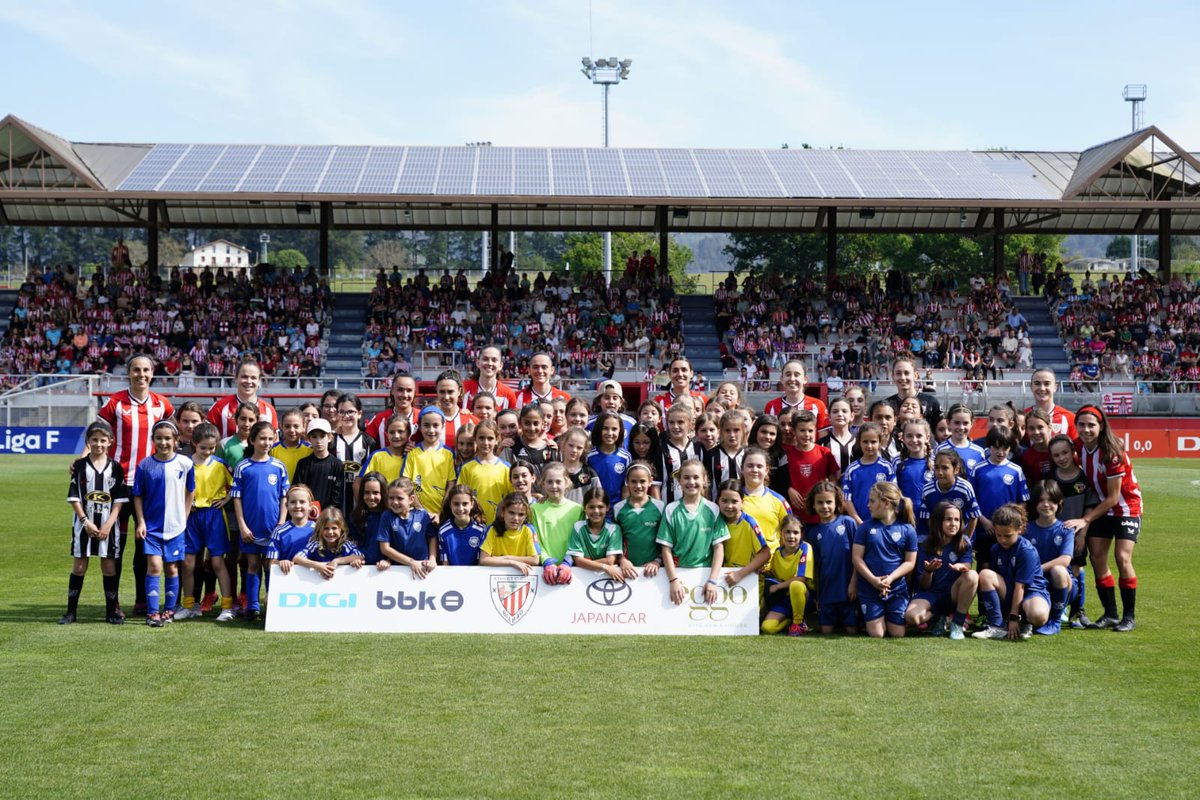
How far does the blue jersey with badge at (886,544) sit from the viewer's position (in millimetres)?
8633

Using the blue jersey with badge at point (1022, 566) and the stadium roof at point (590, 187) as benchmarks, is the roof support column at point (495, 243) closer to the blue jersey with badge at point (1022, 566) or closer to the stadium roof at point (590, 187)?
the stadium roof at point (590, 187)

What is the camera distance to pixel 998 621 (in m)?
8.67

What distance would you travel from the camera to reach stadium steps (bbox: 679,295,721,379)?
32.8 metres

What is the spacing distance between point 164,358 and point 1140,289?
26170 millimetres

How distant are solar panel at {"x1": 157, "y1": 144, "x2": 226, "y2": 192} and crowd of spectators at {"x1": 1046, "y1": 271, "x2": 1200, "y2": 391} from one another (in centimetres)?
2188

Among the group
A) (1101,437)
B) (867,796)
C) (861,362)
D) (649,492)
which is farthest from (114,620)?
(861,362)

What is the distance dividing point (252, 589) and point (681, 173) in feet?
85.0

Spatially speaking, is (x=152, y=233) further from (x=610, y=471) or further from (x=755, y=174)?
(x=610, y=471)

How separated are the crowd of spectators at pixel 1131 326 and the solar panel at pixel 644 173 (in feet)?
36.2

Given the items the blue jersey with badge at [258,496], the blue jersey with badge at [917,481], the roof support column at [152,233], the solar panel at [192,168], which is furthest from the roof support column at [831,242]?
the blue jersey with badge at [258,496]

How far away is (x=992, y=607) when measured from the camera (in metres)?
8.66

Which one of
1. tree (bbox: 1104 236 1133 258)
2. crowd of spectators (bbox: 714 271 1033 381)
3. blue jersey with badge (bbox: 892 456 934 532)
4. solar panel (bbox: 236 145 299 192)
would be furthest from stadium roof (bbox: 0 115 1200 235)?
tree (bbox: 1104 236 1133 258)

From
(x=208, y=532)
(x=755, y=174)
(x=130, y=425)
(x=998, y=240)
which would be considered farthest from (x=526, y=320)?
(x=208, y=532)

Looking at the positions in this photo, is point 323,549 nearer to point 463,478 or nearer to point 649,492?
point 463,478
